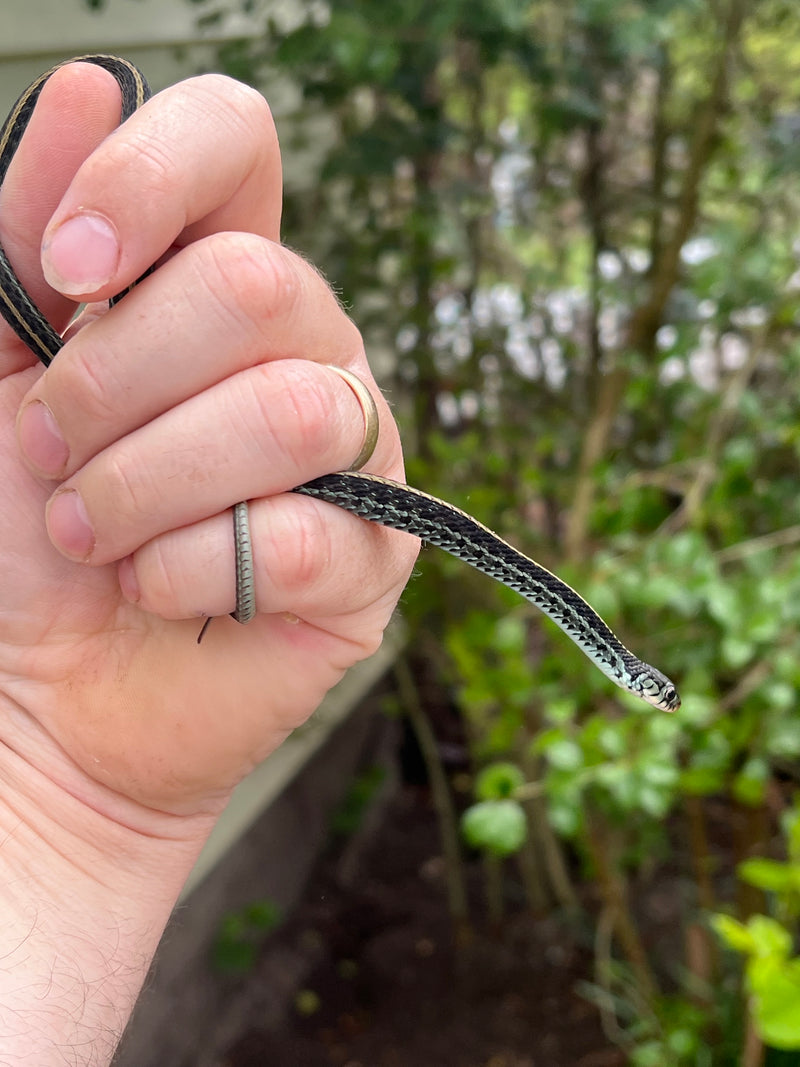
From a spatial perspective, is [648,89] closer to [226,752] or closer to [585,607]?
[585,607]

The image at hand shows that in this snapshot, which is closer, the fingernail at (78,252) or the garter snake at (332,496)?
the fingernail at (78,252)

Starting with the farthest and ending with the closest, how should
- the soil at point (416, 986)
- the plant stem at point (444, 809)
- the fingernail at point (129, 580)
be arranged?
1. the plant stem at point (444, 809)
2. the soil at point (416, 986)
3. the fingernail at point (129, 580)

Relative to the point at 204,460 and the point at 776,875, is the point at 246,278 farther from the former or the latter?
the point at 776,875

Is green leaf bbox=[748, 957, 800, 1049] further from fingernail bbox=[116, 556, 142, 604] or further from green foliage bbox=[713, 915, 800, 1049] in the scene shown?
fingernail bbox=[116, 556, 142, 604]

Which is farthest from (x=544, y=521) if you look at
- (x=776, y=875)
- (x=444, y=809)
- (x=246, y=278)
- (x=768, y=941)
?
(x=246, y=278)

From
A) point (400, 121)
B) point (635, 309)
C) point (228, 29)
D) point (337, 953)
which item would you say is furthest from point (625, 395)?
point (337, 953)

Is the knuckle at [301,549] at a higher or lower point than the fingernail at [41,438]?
lower

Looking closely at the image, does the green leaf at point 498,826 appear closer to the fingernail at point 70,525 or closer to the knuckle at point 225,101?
the fingernail at point 70,525

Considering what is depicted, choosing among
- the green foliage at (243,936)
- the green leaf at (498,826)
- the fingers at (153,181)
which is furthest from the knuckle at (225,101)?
the green foliage at (243,936)
